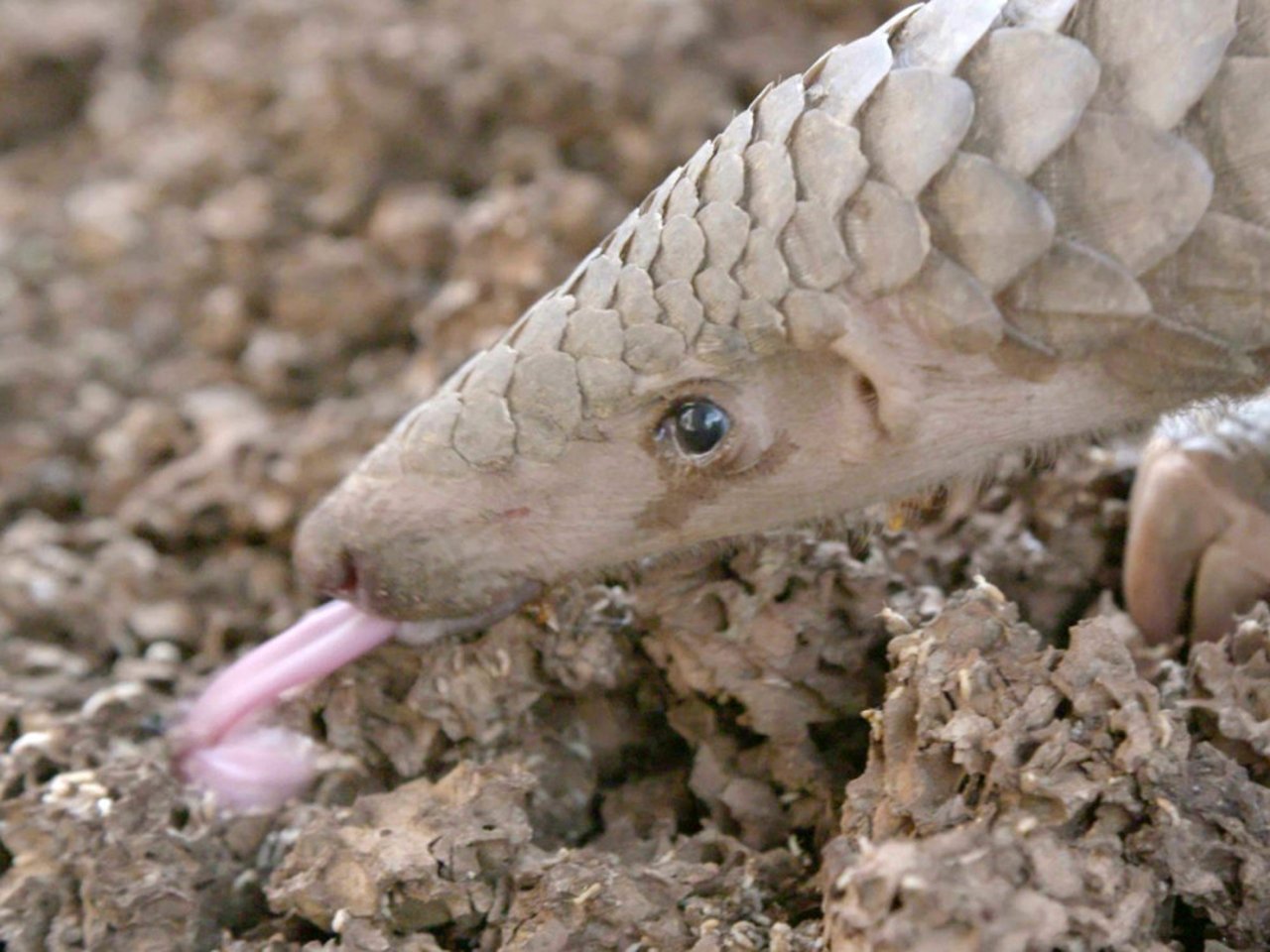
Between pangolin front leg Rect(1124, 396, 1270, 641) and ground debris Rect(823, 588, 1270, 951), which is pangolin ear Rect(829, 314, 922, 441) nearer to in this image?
ground debris Rect(823, 588, 1270, 951)

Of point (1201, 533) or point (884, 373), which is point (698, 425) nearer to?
point (884, 373)

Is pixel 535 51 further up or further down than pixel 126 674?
further up

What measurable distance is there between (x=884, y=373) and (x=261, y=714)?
2.40ft

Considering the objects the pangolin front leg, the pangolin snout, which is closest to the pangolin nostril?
the pangolin snout

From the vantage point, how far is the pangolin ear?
45.1 inches

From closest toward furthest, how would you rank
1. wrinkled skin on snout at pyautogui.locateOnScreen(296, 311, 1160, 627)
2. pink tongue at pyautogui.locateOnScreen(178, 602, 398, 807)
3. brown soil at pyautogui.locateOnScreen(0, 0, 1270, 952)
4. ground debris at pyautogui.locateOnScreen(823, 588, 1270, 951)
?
ground debris at pyautogui.locateOnScreen(823, 588, 1270, 951) < brown soil at pyautogui.locateOnScreen(0, 0, 1270, 952) < wrinkled skin on snout at pyautogui.locateOnScreen(296, 311, 1160, 627) < pink tongue at pyautogui.locateOnScreen(178, 602, 398, 807)

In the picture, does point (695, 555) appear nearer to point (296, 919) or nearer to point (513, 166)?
point (296, 919)

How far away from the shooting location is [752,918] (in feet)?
3.93

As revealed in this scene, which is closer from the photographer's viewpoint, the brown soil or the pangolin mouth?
the brown soil

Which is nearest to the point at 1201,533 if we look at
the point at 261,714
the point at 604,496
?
the point at 604,496

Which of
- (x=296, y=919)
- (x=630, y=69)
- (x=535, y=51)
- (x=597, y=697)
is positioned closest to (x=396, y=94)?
(x=535, y=51)

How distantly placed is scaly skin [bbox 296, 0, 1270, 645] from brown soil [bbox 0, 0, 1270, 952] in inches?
5.7

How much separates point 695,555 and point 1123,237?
478 millimetres

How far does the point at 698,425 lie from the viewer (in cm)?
119
